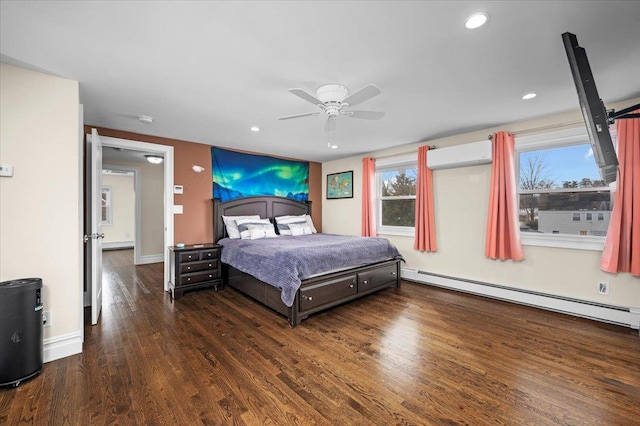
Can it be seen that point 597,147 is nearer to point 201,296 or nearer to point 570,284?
point 570,284

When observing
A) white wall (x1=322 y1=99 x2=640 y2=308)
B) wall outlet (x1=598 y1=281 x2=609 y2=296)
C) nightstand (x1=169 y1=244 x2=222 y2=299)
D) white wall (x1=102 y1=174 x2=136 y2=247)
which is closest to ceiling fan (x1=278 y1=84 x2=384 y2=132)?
white wall (x1=322 y1=99 x2=640 y2=308)

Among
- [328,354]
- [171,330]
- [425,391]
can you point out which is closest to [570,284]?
[425,391]

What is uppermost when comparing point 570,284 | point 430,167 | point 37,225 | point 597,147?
point 430,167

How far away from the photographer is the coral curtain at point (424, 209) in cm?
429

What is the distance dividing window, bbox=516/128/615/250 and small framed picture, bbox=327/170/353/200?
9.50 feet

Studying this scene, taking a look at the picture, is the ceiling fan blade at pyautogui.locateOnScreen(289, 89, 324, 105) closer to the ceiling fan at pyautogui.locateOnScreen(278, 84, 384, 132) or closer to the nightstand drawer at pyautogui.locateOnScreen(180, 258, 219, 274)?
the ceiling fan at pyautogui.locateOnScreen(278, 84, 384, 132)

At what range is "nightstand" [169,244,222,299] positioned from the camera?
12.4 feet

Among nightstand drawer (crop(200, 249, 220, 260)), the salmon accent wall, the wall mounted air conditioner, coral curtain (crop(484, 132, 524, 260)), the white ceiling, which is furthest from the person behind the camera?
the salmon accent wall

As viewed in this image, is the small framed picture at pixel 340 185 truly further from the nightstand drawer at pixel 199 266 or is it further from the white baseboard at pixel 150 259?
the white baseboard at pixel 150 259

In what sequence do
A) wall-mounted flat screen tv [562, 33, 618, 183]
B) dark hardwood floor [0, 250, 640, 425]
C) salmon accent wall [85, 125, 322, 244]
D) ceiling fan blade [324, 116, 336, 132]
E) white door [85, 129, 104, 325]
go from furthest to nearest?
salmon accent wall [85, 125, 322, 244]
white door [85, 129, 104, 325]
ceiling fan blade [324, 116, 336, 132]
dark hardwood floor [0, 250, 640, 425]
wall-mounted flat screen tv [562, 33, 618, 183]

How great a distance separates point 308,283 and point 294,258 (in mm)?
328

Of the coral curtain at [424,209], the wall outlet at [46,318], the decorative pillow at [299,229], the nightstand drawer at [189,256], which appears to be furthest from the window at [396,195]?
the wall outlet at [46,318]

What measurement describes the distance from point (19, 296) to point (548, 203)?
5.38m

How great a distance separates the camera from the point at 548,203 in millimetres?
3443
